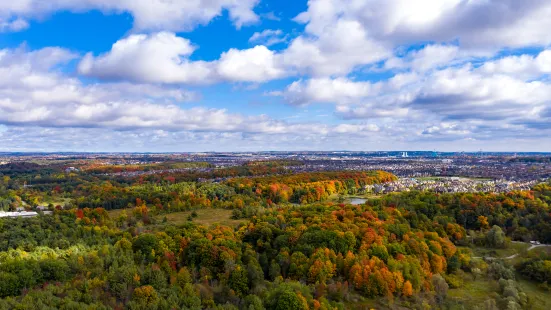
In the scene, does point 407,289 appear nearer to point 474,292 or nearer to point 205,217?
point 474,292

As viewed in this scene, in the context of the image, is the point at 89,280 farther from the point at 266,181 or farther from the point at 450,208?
the point at 266,181

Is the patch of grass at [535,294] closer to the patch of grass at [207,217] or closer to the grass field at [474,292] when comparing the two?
the grass field at [474,292]

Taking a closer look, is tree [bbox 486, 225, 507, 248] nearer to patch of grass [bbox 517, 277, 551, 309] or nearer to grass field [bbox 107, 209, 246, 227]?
patch of grass [bbox 517, 277, 551, 309]

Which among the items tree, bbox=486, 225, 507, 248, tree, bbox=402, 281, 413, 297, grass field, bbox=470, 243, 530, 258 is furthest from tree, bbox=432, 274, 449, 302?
tree, bbox=486, 225, 507, 248

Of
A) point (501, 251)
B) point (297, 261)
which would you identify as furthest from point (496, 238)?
point (297, 261)

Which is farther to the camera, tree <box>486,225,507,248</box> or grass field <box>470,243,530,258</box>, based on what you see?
tree <box>486,225,507,248</box>

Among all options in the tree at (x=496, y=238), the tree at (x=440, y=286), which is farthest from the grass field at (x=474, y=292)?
the tree at (x=496, y=238)

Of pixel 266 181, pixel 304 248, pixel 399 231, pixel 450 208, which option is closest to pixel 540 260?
pixel 399 231

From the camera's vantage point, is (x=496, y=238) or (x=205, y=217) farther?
(x=205, y=217)

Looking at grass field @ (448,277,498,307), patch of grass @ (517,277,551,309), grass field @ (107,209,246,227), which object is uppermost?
grass field @ (107,209,246,227)
